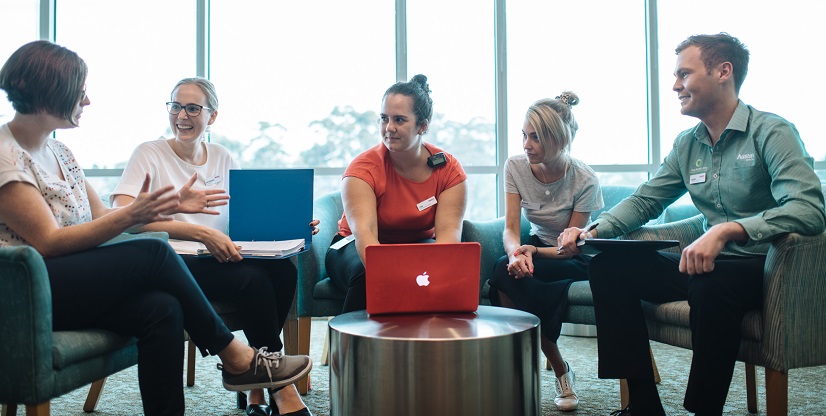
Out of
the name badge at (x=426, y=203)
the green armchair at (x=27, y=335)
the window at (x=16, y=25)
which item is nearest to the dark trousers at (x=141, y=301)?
the green armchair at (x=27, y=335)

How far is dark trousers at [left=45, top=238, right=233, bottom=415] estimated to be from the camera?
1.65 metres

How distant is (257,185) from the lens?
2428 mm

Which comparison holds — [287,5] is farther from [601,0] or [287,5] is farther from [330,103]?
[601,0]

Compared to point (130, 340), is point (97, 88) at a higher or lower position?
higher

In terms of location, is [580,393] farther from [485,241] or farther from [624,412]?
[485,241]

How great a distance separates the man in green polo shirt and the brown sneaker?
93 cm

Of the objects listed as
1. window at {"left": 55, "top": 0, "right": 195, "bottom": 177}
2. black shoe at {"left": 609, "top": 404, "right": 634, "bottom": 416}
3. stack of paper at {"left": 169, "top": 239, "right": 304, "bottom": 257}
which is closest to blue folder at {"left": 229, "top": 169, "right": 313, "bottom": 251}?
stack of paper at {"left": 169, "top": 239, "right": 304, "bottom": 257}

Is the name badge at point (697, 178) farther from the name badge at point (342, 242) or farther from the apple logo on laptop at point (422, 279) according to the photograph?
the name badge at point (342, 242)

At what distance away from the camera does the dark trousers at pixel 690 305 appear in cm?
186

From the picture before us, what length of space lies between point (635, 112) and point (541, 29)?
30.9 inches

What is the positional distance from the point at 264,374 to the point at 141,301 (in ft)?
1.41

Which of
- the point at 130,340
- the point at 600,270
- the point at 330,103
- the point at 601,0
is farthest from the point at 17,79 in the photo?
the point at 601,0

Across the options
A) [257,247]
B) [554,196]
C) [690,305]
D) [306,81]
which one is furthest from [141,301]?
[306,81]

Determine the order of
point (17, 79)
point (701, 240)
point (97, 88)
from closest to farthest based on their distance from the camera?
point (17, 79) < point (701, 240) < point (97, 88)
